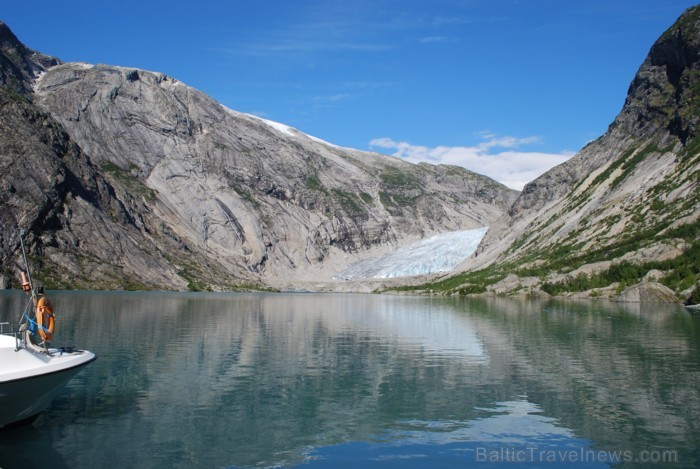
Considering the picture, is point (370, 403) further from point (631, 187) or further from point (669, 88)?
point (669, 88)

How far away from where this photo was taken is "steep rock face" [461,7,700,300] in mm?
116875

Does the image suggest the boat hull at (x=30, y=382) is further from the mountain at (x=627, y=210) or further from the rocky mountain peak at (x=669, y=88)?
the rocky mountain peak at (x=669, y=88)

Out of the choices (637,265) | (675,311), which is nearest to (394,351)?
(675,311)

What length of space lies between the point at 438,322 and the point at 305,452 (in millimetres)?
45726

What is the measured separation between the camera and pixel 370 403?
25.4m

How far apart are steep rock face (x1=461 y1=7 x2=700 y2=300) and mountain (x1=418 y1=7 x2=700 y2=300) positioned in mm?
313

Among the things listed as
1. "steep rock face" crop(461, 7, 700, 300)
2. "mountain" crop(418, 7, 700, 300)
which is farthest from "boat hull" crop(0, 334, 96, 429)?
"steep rock face" crop(461, 7, 700, 300)

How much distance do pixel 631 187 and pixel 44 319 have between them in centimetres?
13911

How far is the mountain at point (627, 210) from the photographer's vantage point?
104m

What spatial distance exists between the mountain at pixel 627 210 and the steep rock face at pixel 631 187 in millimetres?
313

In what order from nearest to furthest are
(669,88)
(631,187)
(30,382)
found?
(30,382) < (631,187) < (669,88)

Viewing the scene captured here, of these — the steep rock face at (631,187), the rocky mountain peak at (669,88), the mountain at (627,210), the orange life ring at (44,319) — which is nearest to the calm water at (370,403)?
the orange life ring at (44,319)

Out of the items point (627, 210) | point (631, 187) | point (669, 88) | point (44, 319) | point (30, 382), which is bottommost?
point (30, 382)

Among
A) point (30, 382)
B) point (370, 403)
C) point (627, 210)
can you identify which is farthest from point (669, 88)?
point (30, 382)
